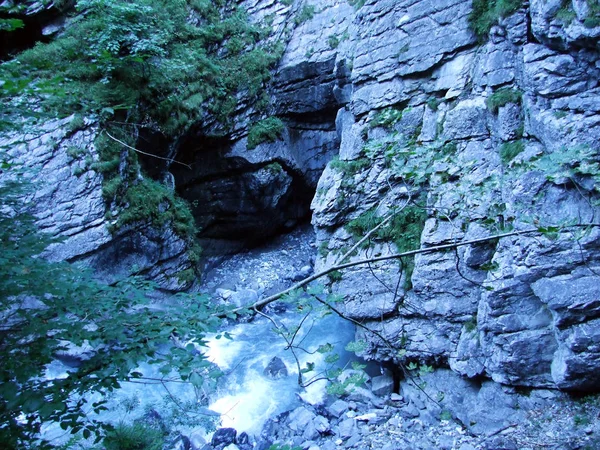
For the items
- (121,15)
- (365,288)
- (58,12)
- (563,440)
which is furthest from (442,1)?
(58,12)

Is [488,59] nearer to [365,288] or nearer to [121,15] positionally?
[365,288]

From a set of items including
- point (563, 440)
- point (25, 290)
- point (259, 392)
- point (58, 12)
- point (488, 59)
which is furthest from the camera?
point (58, 12)

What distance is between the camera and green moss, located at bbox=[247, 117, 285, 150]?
10.6 metres

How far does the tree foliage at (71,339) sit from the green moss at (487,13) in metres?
5.77

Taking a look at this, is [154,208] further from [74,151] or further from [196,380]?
[196,380]

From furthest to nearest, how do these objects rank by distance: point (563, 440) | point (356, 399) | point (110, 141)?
point (110, 141) → point (356, 399) → point (563, 440)

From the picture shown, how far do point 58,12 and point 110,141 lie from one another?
367cm

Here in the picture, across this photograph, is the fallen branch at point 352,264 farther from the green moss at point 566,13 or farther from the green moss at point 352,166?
the green moss at point 352,166

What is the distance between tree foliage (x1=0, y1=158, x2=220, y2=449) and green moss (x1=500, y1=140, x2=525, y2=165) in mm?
4614

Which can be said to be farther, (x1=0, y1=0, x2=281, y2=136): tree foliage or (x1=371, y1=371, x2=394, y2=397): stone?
(x1=0, y1=0, x2=281, y2=136): tree foliage

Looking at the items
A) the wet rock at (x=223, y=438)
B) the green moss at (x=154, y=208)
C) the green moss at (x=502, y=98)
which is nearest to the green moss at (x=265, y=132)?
the green moss at (x=154, y=208)

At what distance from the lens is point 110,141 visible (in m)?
8.10

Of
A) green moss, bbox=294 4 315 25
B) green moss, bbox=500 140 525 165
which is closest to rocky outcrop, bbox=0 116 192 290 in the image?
green moss, bbox=500 140 525 165

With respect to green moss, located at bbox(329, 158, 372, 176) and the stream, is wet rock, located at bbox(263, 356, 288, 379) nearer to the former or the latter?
the stream
